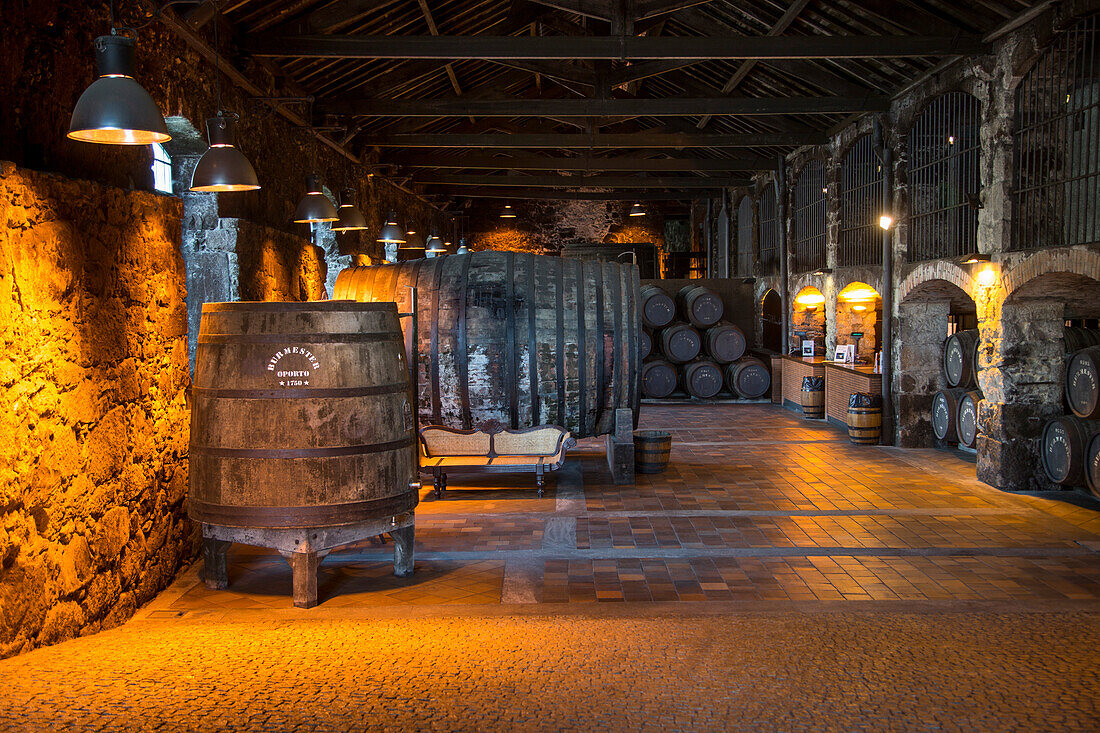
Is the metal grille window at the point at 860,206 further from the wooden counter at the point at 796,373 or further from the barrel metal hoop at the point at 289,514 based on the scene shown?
the barrel metal hoop at the point at 289,514

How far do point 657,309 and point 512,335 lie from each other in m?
7.52

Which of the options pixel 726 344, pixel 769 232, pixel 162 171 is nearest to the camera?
pixel 162 171

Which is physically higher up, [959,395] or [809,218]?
[809,218]

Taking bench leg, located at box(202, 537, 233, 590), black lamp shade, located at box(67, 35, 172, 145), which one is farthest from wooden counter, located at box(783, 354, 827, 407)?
black lamp shade, located at box(67, 35, 172, 145)

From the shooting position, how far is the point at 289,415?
13.1ft

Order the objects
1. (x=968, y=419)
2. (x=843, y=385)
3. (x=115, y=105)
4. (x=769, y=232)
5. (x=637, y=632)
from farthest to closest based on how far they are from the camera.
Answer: (x=769, y=232), (x=843, y=385), (x=968, y=419), (x=637, y=632), (x=115, y=105)

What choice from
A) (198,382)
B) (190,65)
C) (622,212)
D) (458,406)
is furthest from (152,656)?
(622,212)

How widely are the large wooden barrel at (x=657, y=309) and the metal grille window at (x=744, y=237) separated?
185 inches

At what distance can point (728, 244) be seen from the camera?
1944 cm

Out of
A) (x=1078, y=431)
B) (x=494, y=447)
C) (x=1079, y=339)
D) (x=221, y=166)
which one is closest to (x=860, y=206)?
(x=1079, y=339)

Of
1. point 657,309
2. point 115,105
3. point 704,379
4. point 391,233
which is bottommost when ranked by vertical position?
point 704,379

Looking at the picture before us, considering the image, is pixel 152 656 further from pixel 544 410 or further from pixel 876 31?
pixel 876 31

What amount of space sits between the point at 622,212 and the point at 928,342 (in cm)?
1611

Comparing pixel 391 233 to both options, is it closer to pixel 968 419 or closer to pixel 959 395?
pixel 959 395
